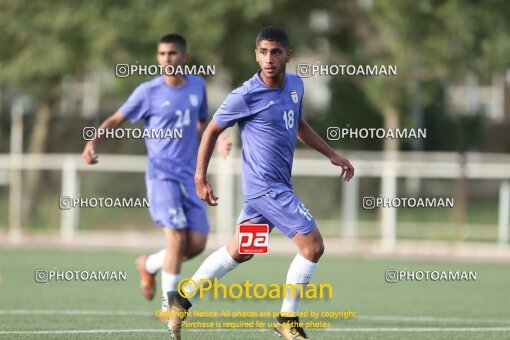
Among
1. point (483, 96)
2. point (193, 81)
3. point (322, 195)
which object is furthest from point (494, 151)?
point (193, 81)

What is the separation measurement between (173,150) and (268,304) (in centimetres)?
263

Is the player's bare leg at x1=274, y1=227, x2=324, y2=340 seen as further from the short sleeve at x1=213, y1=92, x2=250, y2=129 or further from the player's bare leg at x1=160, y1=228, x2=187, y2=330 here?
the player's bare leg at x1=160, y1=228, x2=187, y2=330

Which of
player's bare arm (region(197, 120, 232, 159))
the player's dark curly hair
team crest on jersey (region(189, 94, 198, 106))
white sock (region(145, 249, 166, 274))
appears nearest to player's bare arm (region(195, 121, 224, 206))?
Answer: the player's dark curly hair

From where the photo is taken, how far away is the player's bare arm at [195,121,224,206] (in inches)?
318

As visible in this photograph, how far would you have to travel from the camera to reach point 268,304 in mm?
12367

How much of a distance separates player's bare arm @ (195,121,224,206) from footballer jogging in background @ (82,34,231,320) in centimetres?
240

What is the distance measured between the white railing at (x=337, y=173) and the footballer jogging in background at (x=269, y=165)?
46.5 feet

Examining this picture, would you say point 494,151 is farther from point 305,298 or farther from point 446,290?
point 305,298

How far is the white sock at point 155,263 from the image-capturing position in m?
10.9

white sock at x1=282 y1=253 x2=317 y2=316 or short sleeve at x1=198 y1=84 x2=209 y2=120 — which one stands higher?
short sleeve at x1=198 y1=84 x2=209 y2=120

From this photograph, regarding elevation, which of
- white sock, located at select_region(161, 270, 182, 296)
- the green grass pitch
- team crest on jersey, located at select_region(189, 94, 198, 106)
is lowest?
the green grass pitch

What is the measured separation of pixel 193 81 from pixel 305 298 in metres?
3.24

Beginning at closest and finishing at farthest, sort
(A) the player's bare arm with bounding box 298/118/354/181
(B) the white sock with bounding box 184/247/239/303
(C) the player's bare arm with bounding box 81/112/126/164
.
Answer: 1. (B) the white sock with bounding box 184/247/239/303
2. (A) the player's bare arm with bounding box 298/118/354/181
3. (C) the player's bare arm with bounding box 81/112/126/164

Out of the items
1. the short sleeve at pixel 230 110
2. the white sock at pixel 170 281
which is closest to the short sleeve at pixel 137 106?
the white sock at pixel 170 281
